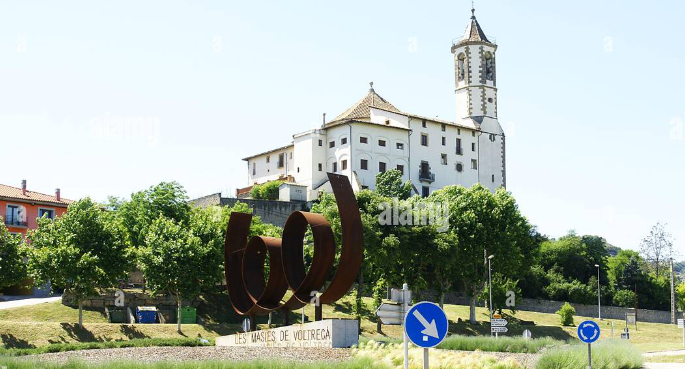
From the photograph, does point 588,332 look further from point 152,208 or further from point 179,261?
point 152,208

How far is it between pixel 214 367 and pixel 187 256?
35400 mm

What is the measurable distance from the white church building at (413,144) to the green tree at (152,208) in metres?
16.9

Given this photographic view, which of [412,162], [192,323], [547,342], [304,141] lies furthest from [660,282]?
[547,342]

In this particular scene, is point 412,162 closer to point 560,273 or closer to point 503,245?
point 560,273

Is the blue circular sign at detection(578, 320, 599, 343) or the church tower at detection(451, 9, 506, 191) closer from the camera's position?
the blue circular sign at detection(578, 320, 599, 343)

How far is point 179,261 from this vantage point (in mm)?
51344

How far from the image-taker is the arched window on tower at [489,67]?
331 ft

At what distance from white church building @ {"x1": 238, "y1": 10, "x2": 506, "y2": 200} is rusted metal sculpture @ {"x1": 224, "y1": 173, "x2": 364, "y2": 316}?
47011mm

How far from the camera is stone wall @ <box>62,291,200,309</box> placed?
52.2 m

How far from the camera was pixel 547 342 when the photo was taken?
31016mm

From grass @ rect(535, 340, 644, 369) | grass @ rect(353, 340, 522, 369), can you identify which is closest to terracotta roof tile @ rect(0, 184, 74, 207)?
grass @ rect(353, 340, 522, 369)

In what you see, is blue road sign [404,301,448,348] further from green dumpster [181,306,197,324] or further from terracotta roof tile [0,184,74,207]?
terracotta roof tile [0,184,74,207]

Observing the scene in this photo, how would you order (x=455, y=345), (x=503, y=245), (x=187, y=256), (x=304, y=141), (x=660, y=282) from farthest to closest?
1. (x=660, y=282)
2. (x=304, y=141)
3. (x=503, y=245)
4. (x=187, y=256)
5. (x=455, y=345)

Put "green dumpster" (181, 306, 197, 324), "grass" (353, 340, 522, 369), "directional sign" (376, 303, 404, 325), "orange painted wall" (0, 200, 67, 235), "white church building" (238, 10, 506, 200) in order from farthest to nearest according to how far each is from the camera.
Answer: "white church building" (238, 10, 506, 200) < "orange painted wall" (0, 200, 67, 235) < "green dumpster" (181, 306, 197, 324) < "grass" (353, 340, 522, 369) < "directional sign" (376, 303, 404, 325)
